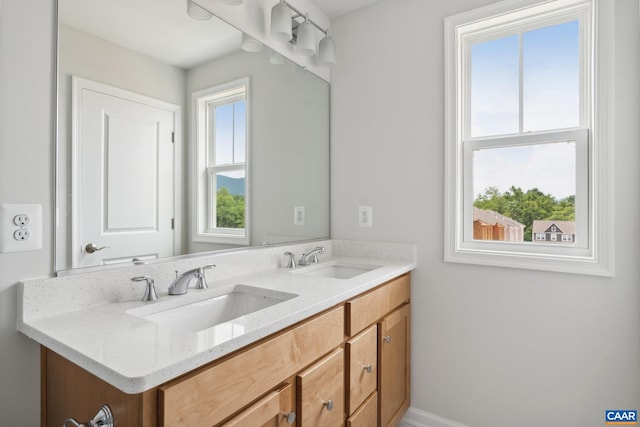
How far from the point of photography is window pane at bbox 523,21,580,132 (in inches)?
63.1

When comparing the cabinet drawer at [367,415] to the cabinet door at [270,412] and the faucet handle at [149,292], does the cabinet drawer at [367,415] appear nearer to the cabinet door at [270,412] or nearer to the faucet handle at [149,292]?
the cabinet door at [270,412]

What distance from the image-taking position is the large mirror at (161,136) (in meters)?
1.02

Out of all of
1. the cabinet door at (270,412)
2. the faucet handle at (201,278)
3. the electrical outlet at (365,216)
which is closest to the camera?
the cabinet door at (270,412)

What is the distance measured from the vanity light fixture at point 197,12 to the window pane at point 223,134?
346 mm

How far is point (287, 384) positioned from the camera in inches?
39.4

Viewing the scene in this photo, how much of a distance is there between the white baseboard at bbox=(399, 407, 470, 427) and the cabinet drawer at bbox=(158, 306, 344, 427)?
1079 mm

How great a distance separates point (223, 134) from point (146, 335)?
3.03 ft

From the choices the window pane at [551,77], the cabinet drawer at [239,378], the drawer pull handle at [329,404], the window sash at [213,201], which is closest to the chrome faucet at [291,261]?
the window sash at [213,201]

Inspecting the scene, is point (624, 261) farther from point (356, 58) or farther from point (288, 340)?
point (356, 58)

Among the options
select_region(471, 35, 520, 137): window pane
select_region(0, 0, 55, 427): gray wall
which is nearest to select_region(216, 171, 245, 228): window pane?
select_region(0, 0, 55, 427): gray wall

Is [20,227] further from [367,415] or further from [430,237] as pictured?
[430,237]

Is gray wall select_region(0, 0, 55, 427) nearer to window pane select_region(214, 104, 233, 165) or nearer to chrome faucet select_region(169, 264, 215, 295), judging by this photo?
chrome faucet select_region(169, 264, 215, 295)

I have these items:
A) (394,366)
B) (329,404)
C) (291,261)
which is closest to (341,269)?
(291,261)

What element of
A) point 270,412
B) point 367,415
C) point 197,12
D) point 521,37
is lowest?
point 367,415
